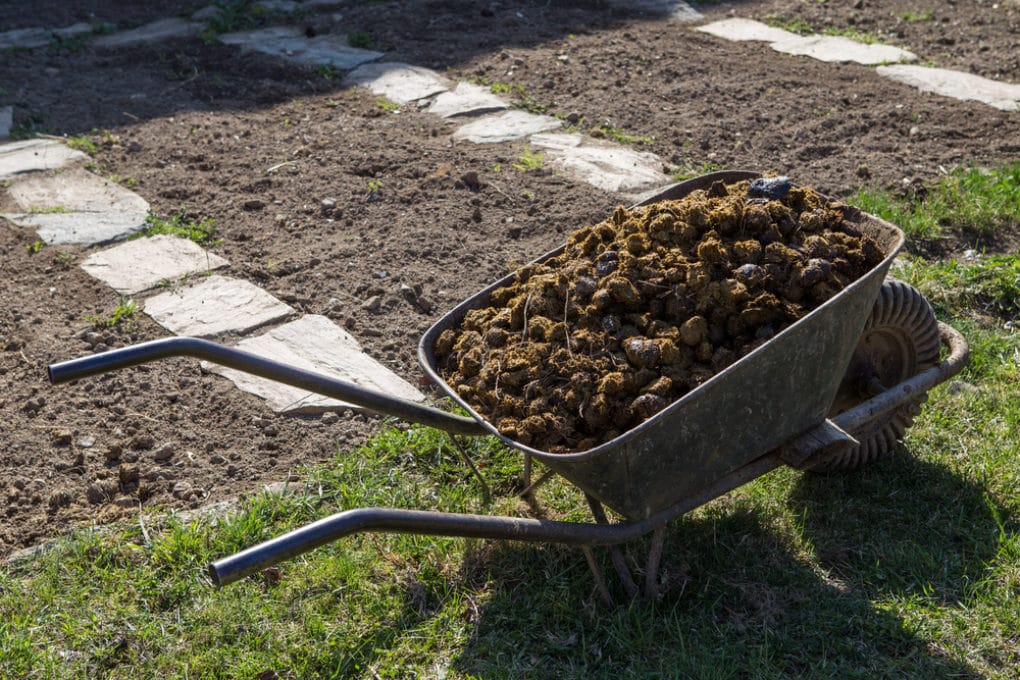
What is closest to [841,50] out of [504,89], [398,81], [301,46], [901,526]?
[504,89]

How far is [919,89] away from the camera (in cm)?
621

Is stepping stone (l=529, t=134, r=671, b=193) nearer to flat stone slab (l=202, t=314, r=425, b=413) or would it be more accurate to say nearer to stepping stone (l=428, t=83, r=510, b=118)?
stepping stone (l=428, t=83, r=510, b=118)

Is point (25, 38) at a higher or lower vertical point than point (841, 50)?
lower

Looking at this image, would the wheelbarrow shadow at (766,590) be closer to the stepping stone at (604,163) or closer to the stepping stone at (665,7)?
the stepping stone at (604,163)

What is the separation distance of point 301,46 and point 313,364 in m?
4.25

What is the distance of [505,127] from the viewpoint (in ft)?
19.3

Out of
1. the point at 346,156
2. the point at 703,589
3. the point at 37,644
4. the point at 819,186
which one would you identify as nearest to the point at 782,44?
the point at 819,186

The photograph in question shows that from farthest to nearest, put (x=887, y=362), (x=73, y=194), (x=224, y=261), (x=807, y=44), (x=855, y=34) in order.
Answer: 1. (x=855, y=34)
2. (x=807, y=44)
3. (x=73, y=194)
4. (x=224, y=261)
5. (x=887, y=362)

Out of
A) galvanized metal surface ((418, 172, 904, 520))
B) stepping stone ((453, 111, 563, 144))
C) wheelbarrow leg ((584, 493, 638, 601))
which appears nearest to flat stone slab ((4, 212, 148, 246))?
stepping stone ((453, 111, 563, 144))

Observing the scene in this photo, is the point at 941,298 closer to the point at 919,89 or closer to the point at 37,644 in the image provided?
the point at 919,89

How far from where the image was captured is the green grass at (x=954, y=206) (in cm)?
465

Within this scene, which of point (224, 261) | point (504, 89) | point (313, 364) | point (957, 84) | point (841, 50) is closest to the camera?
point (313, 364)

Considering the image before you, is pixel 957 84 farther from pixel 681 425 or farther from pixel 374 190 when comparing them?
pixel 681 425

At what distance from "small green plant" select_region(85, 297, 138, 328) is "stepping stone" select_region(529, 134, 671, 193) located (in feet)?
7.35
